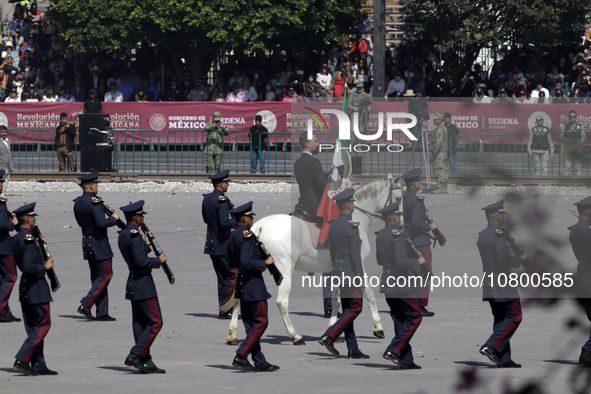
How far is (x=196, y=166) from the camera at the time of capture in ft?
76.3

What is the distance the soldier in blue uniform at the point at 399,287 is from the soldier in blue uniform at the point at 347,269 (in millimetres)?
301

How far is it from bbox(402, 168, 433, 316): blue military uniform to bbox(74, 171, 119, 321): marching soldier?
136 inches

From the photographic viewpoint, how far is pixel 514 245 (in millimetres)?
2281

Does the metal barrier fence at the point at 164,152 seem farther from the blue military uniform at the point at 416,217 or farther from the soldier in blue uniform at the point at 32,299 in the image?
the soldier in blue uniform at the point at 32,299

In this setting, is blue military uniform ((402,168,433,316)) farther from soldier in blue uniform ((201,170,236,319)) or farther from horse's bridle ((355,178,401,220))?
soldier in blue uniform ((201,170,236,319))

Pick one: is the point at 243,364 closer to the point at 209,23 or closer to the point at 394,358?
the point at 394,358

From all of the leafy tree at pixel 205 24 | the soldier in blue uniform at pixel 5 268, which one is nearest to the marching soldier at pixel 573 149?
the soldier in blue uniform at pixel 5 268

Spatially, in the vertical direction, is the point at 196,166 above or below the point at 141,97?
below

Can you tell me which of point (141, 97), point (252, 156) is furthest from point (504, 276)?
point (141, 97)

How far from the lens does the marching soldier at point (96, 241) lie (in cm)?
1047

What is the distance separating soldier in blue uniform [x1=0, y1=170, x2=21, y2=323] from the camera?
10.2 metres

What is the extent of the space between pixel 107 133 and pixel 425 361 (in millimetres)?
16230

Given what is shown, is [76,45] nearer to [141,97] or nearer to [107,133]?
[141,97]

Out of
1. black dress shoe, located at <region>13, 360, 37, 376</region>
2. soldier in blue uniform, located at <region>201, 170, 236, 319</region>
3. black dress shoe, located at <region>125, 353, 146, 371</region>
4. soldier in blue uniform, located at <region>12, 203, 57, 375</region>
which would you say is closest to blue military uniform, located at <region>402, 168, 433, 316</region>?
soldier in blue uniform, located at <region>201, 170, 236, 319</region>
